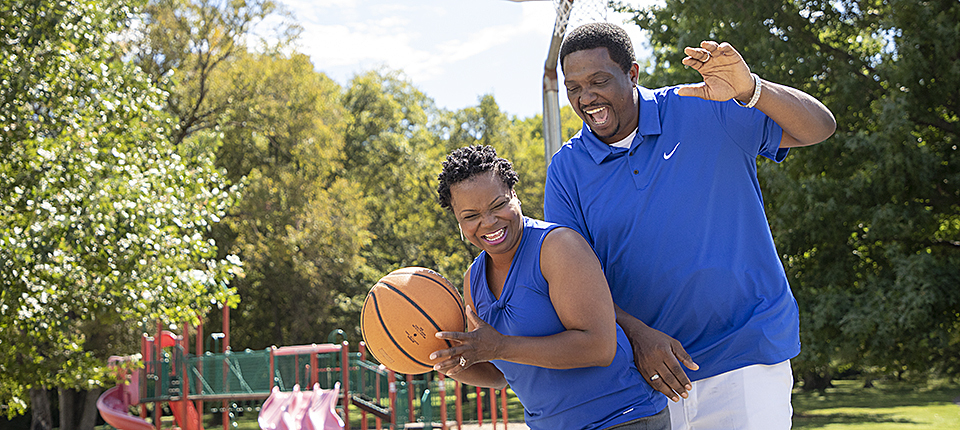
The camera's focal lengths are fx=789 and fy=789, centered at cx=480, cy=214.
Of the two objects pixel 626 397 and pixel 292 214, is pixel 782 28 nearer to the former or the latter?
pixel 626 397

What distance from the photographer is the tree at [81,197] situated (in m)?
9.00

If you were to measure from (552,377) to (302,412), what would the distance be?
40.0 ft

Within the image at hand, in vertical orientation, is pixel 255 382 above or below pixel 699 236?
below

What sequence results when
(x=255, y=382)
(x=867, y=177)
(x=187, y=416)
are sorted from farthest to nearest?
(x=187, y=416), (x=255, y=382), (x=867, y=177)

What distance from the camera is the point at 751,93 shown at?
7.89 ft

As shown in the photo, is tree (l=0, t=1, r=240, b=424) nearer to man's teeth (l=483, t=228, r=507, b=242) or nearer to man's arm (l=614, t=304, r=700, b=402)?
man's teeth (l=483, t=228, r=507, b=242)

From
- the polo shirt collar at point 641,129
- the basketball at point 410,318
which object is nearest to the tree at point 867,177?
the polo shirt collar at point 641,129

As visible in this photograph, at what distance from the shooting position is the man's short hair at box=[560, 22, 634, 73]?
8.49ft

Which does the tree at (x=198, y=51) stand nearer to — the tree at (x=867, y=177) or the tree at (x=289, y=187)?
the tree at (x=289, y=187)

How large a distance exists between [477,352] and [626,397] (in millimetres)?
461

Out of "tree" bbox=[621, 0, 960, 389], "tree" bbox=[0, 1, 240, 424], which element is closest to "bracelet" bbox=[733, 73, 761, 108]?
"tree" bbox=[0, 1, 240, 424]

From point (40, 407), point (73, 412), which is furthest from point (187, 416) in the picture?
point (73, 412)

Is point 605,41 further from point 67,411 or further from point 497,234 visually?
point 67,411

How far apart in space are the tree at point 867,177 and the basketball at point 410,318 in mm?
11062
